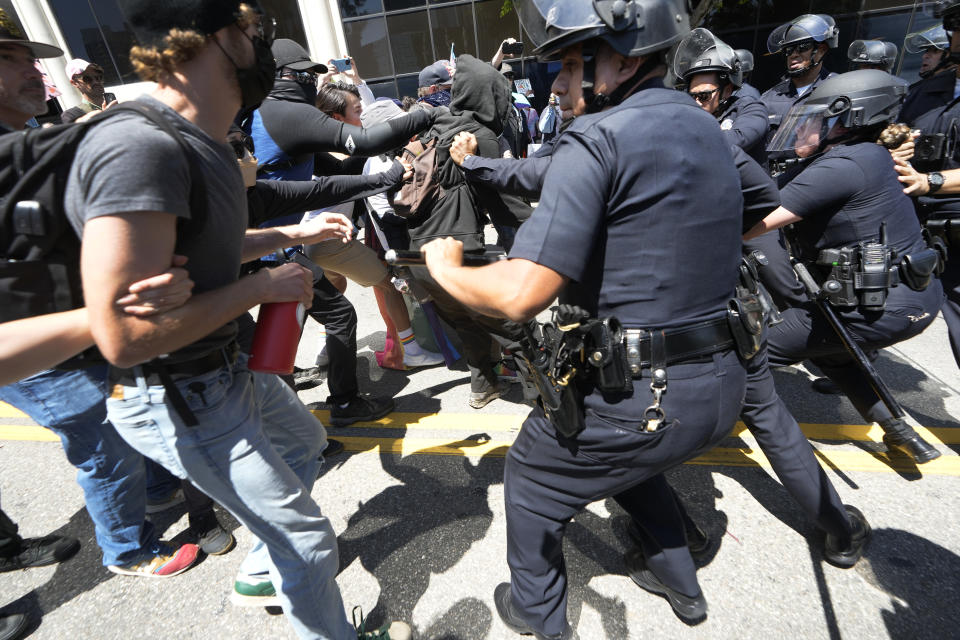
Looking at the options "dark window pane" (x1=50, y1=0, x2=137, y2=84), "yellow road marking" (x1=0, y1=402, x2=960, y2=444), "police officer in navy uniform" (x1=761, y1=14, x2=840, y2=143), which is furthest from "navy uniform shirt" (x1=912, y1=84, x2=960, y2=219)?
"dark window pane" (x1=50, y1=0, x2=137, y2=84)

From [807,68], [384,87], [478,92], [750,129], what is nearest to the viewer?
[478,92]

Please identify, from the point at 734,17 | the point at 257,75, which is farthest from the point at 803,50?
the point at 734,17

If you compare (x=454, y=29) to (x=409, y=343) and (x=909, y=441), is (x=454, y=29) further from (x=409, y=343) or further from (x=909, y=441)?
(x=909, y=441)

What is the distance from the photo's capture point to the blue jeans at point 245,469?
137 centimetres

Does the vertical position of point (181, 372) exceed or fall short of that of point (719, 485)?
it exceeds it

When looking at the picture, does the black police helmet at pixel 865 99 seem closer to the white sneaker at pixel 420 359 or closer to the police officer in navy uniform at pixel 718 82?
the police officer in navy uniform at pixel 718 82

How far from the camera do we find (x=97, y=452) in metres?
2.00

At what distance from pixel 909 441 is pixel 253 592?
326 centimetres

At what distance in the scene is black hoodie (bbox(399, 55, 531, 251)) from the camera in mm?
3133

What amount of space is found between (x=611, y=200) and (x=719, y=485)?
1985 millimetres

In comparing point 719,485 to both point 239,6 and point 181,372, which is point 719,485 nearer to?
point 181,372

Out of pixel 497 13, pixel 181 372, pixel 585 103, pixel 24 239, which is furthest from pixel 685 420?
pixel 497 13

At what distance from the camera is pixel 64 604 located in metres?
2.20

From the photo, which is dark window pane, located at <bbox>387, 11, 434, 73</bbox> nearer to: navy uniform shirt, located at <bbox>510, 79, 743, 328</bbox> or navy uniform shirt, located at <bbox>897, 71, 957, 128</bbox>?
navy uniform shirt, located at <bbox>897, 71, 957, 128</bbox>
